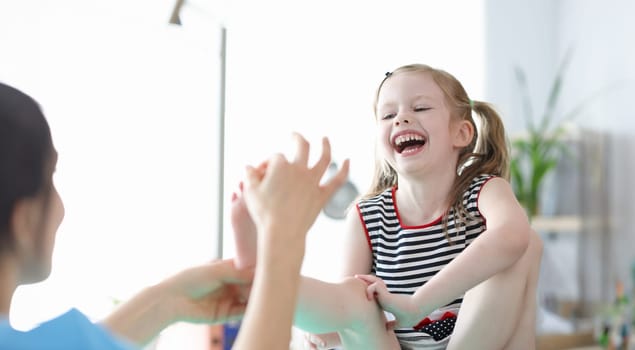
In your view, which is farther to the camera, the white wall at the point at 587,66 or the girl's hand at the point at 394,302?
the white wall at the point at 587,66

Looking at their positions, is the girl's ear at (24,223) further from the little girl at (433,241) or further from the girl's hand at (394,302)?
the girl's hand at (394,302)

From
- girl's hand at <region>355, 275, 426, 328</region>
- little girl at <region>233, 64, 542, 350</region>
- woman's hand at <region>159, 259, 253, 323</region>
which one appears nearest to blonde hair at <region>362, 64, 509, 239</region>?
little girl at <region>233, 64, 542, 350</region>

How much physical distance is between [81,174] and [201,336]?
2.13ft

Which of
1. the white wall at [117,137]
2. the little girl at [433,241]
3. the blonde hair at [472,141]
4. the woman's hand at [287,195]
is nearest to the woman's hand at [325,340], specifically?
the little girl at [433,241]

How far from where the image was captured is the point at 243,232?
2.73 ft

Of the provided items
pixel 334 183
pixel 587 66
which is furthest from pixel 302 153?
pixel 587 66

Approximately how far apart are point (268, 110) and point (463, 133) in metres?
1.33

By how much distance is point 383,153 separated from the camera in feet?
4.73

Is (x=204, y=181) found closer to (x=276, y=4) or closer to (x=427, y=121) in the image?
(x=276, y=4)

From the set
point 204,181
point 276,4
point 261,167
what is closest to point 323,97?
point 276,4

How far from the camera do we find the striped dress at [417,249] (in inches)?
52.9

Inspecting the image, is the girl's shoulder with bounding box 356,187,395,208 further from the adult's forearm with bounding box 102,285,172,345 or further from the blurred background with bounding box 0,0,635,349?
the adult's forearm with bounding box 102,285,172,345

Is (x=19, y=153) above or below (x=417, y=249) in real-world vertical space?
above

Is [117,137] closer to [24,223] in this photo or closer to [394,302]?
[394,302]
